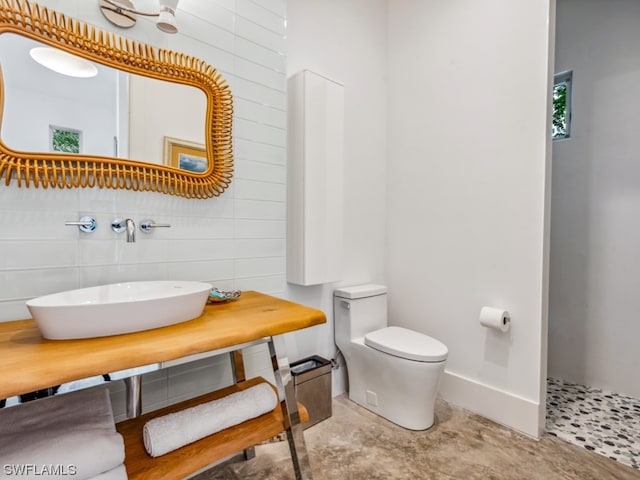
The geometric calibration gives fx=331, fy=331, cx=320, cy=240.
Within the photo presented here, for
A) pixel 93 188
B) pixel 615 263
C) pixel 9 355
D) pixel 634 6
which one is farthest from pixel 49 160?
pixel 634 6

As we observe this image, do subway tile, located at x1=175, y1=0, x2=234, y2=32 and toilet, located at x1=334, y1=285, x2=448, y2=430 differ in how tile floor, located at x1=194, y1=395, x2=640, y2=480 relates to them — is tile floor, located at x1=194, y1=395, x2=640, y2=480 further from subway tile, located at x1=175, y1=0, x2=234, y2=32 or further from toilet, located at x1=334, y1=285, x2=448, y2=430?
subway tile, located at x1=175, y1=0, x2=234, y2=32

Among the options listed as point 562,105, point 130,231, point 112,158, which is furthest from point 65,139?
point 562,105

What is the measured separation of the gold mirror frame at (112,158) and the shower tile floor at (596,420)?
2181 millimetres

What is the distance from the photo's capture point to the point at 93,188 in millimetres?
1219

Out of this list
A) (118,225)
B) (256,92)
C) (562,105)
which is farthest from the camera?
(562,105)

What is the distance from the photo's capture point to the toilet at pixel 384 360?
1.70 m

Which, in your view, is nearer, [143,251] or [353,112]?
[143,251]

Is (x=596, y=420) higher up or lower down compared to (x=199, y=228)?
lower down

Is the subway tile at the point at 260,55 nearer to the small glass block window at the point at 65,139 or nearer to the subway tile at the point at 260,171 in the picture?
the subway tile at the point at 260,171

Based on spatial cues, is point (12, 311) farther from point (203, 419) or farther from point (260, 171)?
point (260, 171)

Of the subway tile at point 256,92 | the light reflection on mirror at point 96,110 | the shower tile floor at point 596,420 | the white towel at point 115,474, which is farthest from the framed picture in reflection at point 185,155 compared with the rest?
the shower tile floor at point 596,420

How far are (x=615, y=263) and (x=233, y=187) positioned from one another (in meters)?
2.41

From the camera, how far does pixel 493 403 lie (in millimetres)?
1865

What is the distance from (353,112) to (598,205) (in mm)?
1737
